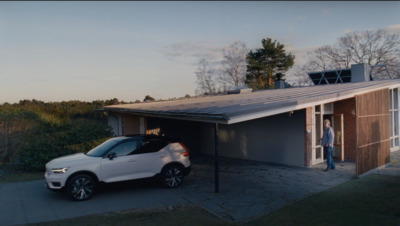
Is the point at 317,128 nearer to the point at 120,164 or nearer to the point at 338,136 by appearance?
the point at 338,136

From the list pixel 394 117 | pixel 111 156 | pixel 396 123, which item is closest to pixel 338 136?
pixel 394 117

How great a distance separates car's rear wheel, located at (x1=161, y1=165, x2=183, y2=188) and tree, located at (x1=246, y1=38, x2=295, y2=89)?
2967 cm

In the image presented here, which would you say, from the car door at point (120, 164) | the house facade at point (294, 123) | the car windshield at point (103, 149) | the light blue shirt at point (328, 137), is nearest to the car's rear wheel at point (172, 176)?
the car door at point (120, 164)

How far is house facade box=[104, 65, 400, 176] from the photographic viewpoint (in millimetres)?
9250

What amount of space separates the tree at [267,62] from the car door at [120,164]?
99.9 ft

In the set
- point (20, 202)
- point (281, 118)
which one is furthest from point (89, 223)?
point (281, 118)

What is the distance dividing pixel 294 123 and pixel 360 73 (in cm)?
691

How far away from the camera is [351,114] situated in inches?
521

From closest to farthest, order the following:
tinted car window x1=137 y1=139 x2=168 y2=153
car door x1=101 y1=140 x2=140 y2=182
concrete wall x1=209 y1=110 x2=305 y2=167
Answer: car door x1=101 y1=140 x2=140 y2=182, tinted car window x1=137 y1=139 x2=168 y2=153, concrete wall x1=209 y1=110 x2=305 y2=167

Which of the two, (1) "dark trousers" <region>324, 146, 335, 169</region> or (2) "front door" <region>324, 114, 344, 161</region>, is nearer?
(1) "dark trousers" <region>324, 146, 335, 169</region>

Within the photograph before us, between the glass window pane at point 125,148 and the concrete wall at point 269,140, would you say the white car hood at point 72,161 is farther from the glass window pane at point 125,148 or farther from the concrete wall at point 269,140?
the concrete wall at point 269,140

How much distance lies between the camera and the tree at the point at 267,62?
127 ft

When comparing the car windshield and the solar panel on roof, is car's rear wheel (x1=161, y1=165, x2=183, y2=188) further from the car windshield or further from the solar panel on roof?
the solar panel on roof

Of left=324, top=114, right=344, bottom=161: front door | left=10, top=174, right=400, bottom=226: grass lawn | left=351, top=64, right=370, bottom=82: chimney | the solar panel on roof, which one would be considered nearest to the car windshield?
left=10, top=174, right=400, bottom=226: grass lawn
